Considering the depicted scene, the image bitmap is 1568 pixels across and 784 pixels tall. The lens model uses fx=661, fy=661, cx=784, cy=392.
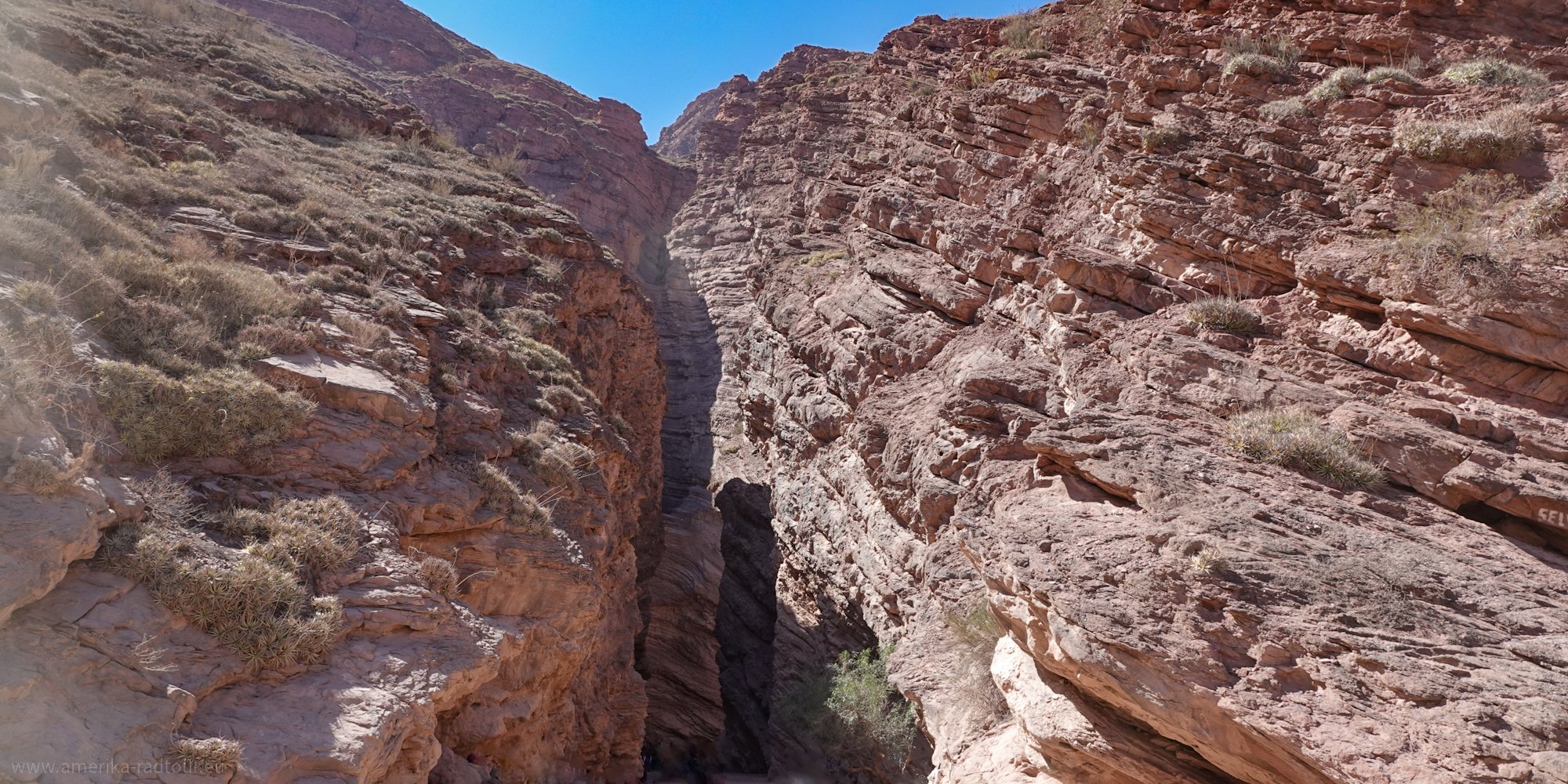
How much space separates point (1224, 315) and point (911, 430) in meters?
6.08

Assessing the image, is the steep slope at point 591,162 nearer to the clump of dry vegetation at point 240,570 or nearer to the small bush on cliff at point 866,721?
the small bush on cliff at point 866,721

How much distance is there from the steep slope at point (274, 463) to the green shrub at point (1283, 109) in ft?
45.1

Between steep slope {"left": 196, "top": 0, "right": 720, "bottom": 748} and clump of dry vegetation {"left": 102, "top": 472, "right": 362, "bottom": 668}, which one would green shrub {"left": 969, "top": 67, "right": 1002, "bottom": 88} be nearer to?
steep slope {"left": 196, "top": 0, "right": 720, "bottom": 748}

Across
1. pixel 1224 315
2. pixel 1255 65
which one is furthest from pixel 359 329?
pixel 1255 65

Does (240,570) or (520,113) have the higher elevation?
(520,113)

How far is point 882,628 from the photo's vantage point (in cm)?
1429

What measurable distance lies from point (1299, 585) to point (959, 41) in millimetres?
30941

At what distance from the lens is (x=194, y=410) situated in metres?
7.15

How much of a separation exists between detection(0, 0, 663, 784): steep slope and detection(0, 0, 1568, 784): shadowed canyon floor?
0.18 feet

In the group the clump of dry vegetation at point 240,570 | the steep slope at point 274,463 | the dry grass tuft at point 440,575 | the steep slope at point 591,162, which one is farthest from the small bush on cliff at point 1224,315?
the steep slope at point 591,162

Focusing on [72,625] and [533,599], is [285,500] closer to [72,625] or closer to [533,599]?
[72,625]

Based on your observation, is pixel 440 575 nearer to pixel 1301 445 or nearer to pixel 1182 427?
pixel 1182 427

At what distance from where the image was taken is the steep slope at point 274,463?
203 inches

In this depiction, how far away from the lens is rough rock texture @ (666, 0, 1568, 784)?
5895mm
